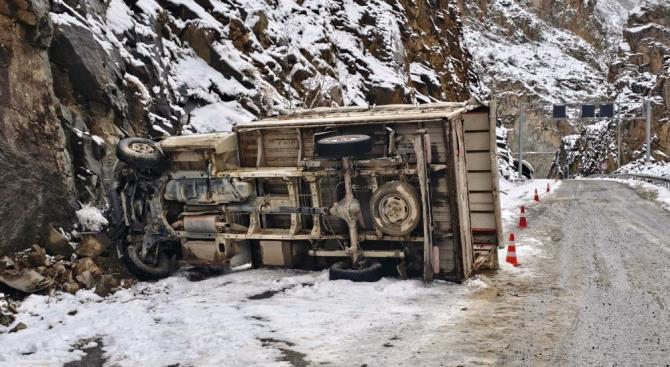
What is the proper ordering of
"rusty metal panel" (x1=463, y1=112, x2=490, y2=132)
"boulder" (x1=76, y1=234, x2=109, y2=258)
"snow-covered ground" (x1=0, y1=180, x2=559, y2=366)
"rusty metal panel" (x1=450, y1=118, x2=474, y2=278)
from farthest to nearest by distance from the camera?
"rusty metal panel" (x1=463, y1=112, x2=490, y2=132) < "boulder" (x1=76, y1=234, x2=109, y2=258) < "rusty metal panel" (x1=450, y1=118, x2=474, y2=278) < "snow-covered ground" (x1=0, y1=180, x2=559, y2=366)

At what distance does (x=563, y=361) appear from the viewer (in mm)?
5062

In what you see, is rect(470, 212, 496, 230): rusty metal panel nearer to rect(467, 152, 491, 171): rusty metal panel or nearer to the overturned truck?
the overturned truck

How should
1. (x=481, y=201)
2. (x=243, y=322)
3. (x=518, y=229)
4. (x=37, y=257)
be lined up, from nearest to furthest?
(x=243, y=322) < (x=37, y=257) < (x=481, y=201) < (x=518, y=229)

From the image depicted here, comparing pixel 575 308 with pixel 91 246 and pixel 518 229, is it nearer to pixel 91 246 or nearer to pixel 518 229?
pixel 91 246

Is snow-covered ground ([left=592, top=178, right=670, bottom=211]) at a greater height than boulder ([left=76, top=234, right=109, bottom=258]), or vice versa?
boulder ([left=76, top=234, right=109, bottom=258])

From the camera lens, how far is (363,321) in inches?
248

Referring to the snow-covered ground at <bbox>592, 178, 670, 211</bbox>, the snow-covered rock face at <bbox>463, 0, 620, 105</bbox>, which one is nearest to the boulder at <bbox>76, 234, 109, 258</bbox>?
the snow-covered ground at <bbox>592, 178, 670, 211</bbox>

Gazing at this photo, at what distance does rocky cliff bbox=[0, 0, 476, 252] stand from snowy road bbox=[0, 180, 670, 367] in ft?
6.71

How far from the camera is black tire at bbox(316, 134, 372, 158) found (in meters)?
7.73

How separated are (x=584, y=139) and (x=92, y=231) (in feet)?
336

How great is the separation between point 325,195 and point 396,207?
1223mm

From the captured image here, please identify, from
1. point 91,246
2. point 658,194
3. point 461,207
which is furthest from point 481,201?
point 658,194

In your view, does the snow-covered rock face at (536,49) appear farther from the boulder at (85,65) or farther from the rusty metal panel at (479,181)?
the boulder at (85,65)

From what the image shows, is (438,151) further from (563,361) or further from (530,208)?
(530,208)
